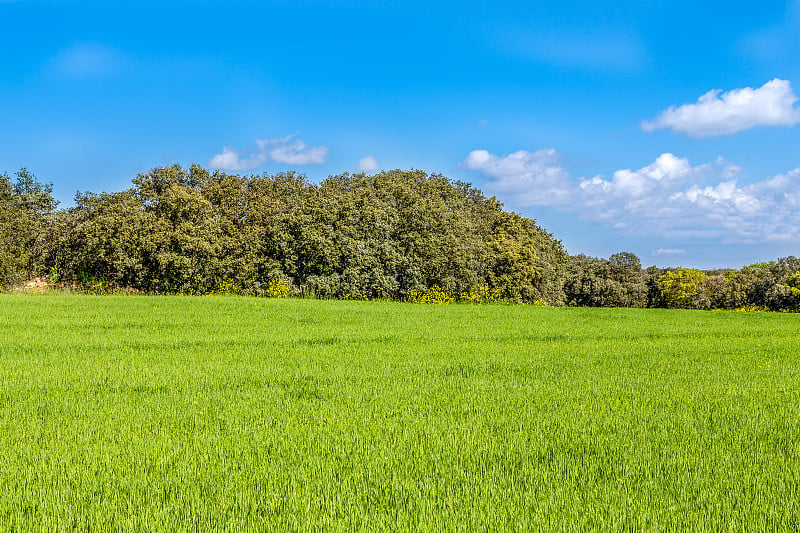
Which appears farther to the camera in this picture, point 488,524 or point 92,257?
point 92,257

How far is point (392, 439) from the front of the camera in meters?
5.62

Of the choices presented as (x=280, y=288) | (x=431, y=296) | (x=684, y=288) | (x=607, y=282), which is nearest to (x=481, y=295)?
(x=431, y=296)

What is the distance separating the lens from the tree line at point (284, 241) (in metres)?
35.7

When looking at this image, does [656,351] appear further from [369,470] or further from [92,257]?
[92,257]

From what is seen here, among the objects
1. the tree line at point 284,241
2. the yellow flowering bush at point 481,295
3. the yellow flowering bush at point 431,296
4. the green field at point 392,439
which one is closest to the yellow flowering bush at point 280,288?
the tree line at point 284,241

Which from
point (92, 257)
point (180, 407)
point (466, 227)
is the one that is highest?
point (466, 227)

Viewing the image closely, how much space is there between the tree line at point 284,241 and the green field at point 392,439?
76.2 ft

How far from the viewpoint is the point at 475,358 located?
11.7 m

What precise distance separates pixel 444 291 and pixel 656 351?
24000 mm

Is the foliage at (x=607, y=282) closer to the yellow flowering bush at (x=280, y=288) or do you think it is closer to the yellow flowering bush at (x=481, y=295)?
the yellow flowering bush at (x=481, y=295)

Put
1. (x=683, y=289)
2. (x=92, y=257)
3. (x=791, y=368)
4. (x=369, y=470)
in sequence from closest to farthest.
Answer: (x=369, y=470) < (x=791, y=368) < (x=92, y=257) < (x=683, y=289)

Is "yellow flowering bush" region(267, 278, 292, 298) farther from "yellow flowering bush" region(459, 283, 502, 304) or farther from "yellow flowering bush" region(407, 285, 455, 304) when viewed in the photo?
"yellow flowering bush" region(459, 283, 502, 304)

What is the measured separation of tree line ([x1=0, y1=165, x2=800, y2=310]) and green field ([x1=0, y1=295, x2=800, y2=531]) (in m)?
23.2

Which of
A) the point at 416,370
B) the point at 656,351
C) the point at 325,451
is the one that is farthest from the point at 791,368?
the point at 325,451
